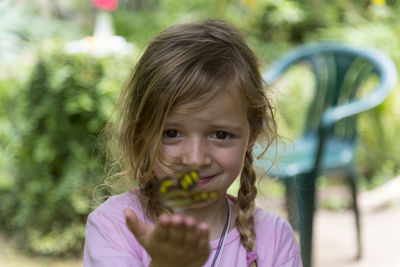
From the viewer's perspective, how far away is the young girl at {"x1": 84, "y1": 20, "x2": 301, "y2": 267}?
3.63 feet

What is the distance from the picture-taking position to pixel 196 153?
3.52 feet

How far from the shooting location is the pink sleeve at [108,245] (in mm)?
1127

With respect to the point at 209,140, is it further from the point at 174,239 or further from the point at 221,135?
the point at 174,239

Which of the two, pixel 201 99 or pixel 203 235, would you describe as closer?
pixel 203 235

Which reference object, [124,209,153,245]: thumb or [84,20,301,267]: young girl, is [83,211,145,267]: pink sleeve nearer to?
[84,20,301,267]: young girl

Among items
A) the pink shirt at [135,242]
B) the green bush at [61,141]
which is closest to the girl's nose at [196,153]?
the pink shirt at [135,242]

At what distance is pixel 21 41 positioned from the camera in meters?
4.80

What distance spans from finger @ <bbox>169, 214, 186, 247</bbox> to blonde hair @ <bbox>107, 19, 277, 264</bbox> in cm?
32

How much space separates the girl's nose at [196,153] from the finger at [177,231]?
10.4 inches

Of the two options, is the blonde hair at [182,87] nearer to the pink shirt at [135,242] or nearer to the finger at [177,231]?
the pink shirt at [135,242]

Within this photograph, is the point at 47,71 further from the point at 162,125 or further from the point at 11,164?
the point at 162,125

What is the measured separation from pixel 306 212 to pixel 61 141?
1.36 m

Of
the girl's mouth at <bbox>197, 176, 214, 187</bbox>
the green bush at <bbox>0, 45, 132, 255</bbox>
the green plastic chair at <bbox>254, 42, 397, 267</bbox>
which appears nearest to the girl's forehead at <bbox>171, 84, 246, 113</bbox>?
the girl's mouth at <bbox>197, 176, 214, 187</bbox>

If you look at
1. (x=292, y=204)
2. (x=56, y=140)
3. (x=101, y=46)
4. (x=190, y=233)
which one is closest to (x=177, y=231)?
(x=190, y=233)
